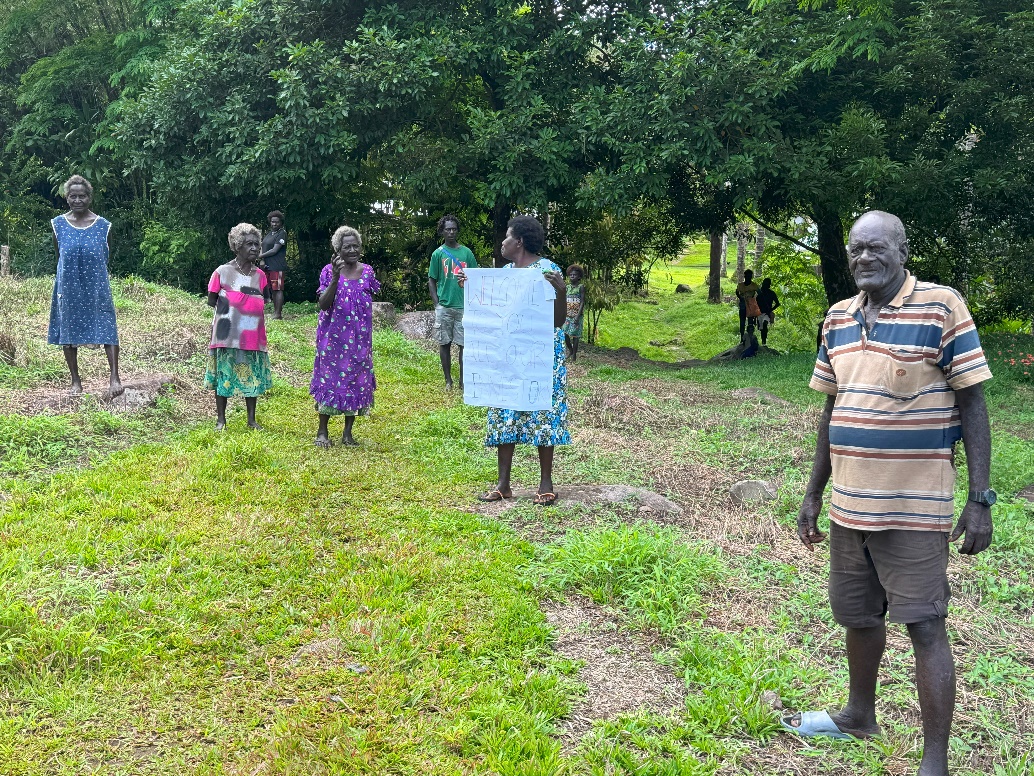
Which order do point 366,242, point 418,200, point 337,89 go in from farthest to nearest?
point 366,242, point 418,200, point 337,89

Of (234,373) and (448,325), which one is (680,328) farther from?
(234,373)

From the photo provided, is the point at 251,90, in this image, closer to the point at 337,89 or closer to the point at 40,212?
the point at 337,89

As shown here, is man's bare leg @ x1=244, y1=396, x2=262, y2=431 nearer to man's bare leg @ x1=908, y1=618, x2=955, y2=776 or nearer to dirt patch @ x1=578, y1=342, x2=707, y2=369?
man's bare leg @ x1=908, y1=618, x2=955, y2=776

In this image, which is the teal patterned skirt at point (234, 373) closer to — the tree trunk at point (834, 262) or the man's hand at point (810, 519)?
the man's hand at point (810, 519)

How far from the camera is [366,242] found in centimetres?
1969

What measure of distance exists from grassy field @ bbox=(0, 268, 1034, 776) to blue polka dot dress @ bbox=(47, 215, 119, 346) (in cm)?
74

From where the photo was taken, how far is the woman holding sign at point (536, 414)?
548cm

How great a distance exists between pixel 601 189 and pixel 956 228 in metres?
6.81

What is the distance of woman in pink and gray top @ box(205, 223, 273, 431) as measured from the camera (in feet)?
23.7

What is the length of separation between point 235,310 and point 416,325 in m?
7.37

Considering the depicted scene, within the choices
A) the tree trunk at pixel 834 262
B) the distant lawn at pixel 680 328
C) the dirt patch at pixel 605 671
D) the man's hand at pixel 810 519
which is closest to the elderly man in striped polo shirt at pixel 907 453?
the man's hand at pixel 810 519

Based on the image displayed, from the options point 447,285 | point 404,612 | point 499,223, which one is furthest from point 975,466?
point 499,223

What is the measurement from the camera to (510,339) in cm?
551

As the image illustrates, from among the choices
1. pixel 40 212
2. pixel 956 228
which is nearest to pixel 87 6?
pixel 40 212
